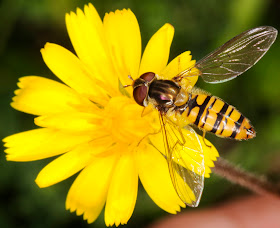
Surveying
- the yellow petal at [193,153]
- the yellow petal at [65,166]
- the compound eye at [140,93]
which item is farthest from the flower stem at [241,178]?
the yellow petal at [65,166]

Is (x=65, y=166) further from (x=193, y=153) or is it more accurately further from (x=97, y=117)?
(x=193, y=153)

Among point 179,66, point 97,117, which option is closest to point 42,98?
point 97,117

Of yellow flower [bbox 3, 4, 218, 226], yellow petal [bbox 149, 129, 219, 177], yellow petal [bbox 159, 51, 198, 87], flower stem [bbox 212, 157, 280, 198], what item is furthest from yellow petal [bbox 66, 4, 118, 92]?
flower stem [bbox 212, 157, 280, 198]

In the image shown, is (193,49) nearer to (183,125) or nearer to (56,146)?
(183,125)

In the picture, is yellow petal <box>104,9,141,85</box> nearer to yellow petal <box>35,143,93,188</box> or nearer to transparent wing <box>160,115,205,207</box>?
transparent wing <box>160,115,205,207</box>

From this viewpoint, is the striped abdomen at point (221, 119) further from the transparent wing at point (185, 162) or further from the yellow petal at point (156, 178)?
the yellow petal at point (156, 178)

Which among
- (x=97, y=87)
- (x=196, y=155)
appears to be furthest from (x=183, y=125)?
(x=97, y=87)
